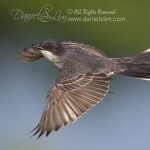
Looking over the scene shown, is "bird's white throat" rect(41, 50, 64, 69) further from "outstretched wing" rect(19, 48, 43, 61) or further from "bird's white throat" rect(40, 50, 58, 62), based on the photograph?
"outstretched wing" rect(19, 48, 43, 61)

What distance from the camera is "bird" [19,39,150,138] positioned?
21.7ft

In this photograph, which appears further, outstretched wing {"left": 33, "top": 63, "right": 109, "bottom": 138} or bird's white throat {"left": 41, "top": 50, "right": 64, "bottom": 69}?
bird's white throat {"left": 41, "top": 50, "right": 64, "bottom": 69}

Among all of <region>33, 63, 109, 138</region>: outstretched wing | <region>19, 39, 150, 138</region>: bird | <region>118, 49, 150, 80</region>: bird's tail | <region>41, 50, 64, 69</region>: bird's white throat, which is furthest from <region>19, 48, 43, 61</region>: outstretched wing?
<region>118, 49, 150, 80</region>: bird's tail

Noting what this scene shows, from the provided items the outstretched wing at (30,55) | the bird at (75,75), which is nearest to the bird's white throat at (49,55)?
the bird at (75,75)

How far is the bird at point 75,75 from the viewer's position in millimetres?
6625

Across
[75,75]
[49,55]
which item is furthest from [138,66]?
[49,55]

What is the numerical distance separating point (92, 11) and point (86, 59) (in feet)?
6.19

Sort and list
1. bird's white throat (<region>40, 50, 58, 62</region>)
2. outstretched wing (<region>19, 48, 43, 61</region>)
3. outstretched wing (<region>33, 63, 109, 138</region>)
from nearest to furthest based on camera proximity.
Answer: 1. outstretched wing (<region>33, 63, 109, 138</region>)
2. bird's white throat (<region>40, 50, 58, 62</region>)
3. outstretched wing (<region>19, 48, 43, 61</region>)

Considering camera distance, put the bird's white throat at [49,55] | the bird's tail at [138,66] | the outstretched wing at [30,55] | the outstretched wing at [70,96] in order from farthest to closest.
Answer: the outstretched wing at [30,55]
the bird's tail at [138,66]
the bird's white throat at [49,55]
the outstretched wing at [70,96]

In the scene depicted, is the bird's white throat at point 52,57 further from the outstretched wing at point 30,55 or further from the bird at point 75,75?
the outstretched wing at point 30,55

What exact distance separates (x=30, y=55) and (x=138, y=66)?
3.22ft

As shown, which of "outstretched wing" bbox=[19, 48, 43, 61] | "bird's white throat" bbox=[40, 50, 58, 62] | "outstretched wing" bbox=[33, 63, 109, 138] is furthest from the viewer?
"outstretched wing" bbox=[19, 48, 43, 61]

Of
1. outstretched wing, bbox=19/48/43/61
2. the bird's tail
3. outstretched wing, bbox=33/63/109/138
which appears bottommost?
outstretched wing, bbox=33/63/109/138

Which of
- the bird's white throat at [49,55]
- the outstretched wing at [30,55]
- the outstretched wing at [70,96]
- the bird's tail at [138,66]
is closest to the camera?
the outstretched wing at [70,96]
